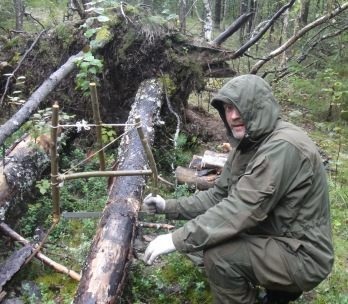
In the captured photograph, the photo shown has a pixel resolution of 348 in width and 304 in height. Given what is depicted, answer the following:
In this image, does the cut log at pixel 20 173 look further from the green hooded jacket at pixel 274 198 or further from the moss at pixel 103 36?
the green hooded jacket at pixel 274 198

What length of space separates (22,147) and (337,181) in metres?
4.40

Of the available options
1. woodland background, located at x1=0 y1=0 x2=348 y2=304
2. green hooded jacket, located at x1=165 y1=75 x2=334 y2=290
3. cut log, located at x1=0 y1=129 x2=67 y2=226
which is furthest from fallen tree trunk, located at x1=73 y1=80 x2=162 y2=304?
cut log, located at x1=0 y1=129 x2=67 y2=226

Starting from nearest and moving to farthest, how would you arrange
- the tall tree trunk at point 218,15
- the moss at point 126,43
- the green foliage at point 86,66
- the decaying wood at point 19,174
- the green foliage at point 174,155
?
the decaying wood at point 19,174 < the green foliage at point 86,66 < the moss at point 126,43 < the green foliage at point 174,155 < the tall tree trunk at point 218,15

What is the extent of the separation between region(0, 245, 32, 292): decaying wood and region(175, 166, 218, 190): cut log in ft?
7.37

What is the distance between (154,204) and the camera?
367cm

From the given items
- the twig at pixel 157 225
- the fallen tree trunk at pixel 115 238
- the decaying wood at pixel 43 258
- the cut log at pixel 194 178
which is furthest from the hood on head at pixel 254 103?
the cut log at pixel 194 178

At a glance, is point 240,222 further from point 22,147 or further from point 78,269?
point 22,147

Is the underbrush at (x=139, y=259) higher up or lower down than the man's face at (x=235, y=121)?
lower down

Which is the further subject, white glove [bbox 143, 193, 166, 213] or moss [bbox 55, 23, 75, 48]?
moss [bbox 55, 23, 75, 48]

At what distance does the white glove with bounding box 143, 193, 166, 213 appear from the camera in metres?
3.64

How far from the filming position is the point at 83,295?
9.68 ft

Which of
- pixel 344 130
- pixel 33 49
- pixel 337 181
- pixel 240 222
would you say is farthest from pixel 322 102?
pixel 240 222

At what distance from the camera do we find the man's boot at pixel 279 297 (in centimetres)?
339

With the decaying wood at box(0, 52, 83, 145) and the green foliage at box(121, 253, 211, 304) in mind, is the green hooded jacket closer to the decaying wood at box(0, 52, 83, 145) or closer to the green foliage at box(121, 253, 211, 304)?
the green foliage at box(121, 253, 211, 304)
